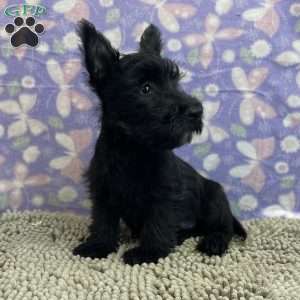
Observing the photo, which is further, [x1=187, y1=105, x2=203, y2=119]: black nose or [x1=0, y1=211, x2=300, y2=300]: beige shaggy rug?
[x1=187, y1=105, x2=203, y2=119]: black nose

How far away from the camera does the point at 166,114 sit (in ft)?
6.95

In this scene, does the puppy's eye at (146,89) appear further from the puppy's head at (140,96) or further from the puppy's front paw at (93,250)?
the puppy's front paw at (93,250)

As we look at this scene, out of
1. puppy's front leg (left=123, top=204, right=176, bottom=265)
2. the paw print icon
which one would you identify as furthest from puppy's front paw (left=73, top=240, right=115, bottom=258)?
the paw print icon

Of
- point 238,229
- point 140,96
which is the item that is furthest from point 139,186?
point 238,229

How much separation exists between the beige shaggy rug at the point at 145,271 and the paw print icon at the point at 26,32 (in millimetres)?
1064

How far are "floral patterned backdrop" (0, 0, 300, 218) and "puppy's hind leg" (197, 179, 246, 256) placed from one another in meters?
0.48

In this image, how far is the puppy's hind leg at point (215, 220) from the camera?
8.23ft

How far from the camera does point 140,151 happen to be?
233 cm

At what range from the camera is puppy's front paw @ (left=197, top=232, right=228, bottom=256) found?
2420mm

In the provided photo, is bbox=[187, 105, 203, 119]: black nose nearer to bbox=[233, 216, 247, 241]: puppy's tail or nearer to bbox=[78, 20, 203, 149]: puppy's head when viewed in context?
bbox=[78, 20, 203, 149]: puppy's head

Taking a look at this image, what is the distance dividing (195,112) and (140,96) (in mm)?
256

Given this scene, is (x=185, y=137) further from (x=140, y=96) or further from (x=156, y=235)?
(x=156, y=235)

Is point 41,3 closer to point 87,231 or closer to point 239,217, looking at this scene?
point 87,231

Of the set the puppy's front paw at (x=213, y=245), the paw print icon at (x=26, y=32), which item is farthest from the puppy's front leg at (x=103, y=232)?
the paw print icon at (x=26, y=32)
